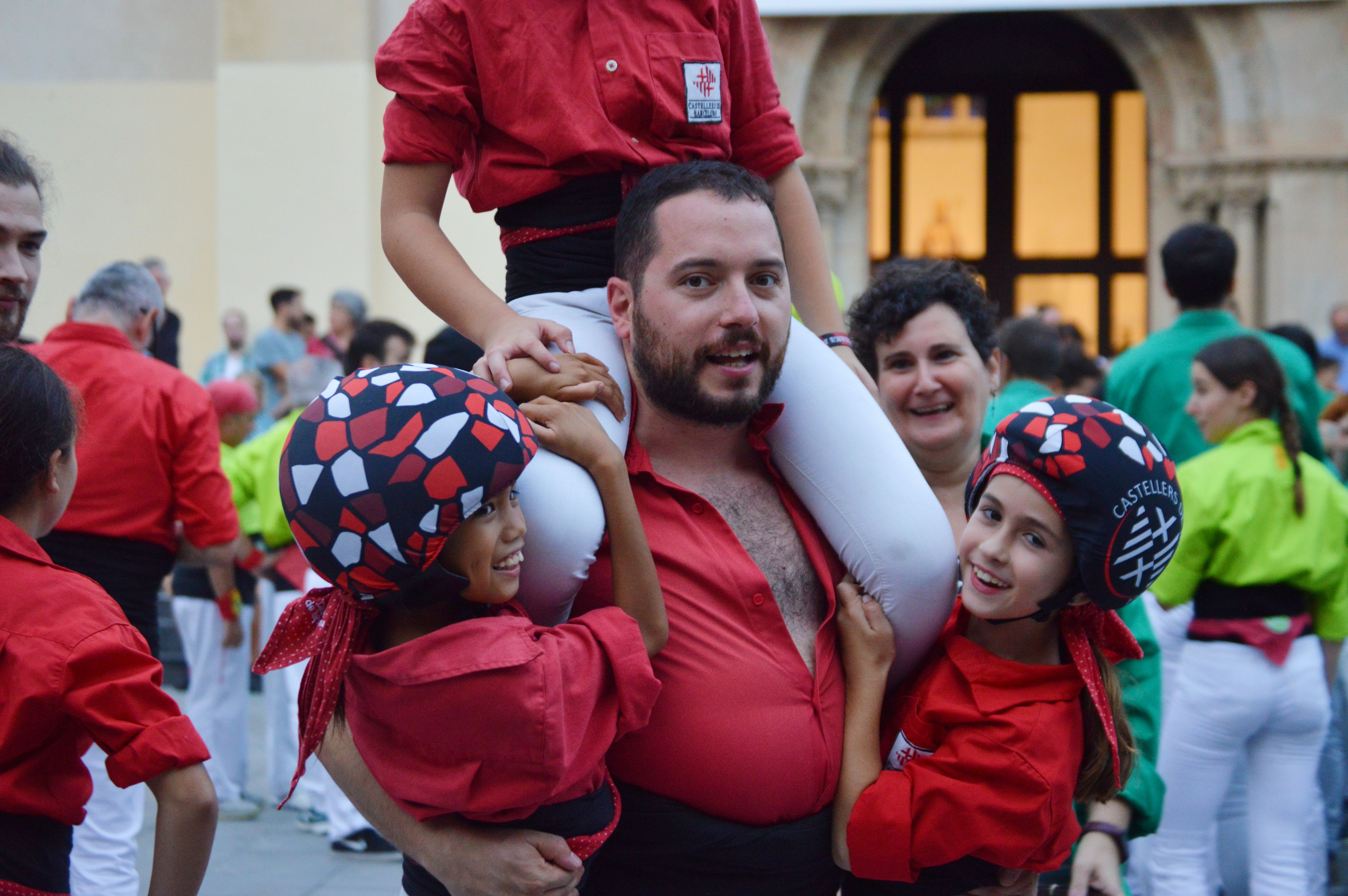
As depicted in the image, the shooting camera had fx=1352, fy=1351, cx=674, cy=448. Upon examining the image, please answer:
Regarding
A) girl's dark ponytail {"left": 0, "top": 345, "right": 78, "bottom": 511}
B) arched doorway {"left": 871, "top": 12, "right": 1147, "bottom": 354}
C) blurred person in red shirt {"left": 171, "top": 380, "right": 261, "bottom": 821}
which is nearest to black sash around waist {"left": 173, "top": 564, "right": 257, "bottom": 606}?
Result: blurred person in red shirt {"left": 171, "top": 380, "right": 261, "bottom": 821}

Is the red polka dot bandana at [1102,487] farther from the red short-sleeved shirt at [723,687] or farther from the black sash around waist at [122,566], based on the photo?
the black sash around waist at [122,566]

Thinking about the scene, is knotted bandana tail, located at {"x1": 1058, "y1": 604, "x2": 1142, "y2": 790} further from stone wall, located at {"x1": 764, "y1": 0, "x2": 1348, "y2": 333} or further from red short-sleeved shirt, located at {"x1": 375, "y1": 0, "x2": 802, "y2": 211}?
stone wall, located at {"x1": 764, "y1": 0, "x2": 1348, "y2": 333}

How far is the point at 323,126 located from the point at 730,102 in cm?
927

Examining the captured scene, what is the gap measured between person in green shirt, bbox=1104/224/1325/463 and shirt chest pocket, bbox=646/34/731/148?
10.2 feet

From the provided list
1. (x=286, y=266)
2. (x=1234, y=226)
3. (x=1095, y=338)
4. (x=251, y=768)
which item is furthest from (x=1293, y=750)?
(x=1095, y=338)

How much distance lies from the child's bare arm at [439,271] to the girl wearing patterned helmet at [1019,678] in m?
0.72

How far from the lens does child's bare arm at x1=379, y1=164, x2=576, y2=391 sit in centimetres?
219

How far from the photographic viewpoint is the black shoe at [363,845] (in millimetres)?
5586

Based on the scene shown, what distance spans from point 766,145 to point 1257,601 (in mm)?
2514

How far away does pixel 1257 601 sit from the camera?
4.21m

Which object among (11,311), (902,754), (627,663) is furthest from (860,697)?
(11,311)

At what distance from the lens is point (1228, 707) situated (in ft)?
13.7

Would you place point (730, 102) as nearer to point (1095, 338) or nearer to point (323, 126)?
point (323, 126)

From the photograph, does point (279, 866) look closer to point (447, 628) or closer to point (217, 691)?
point (217, 691)
